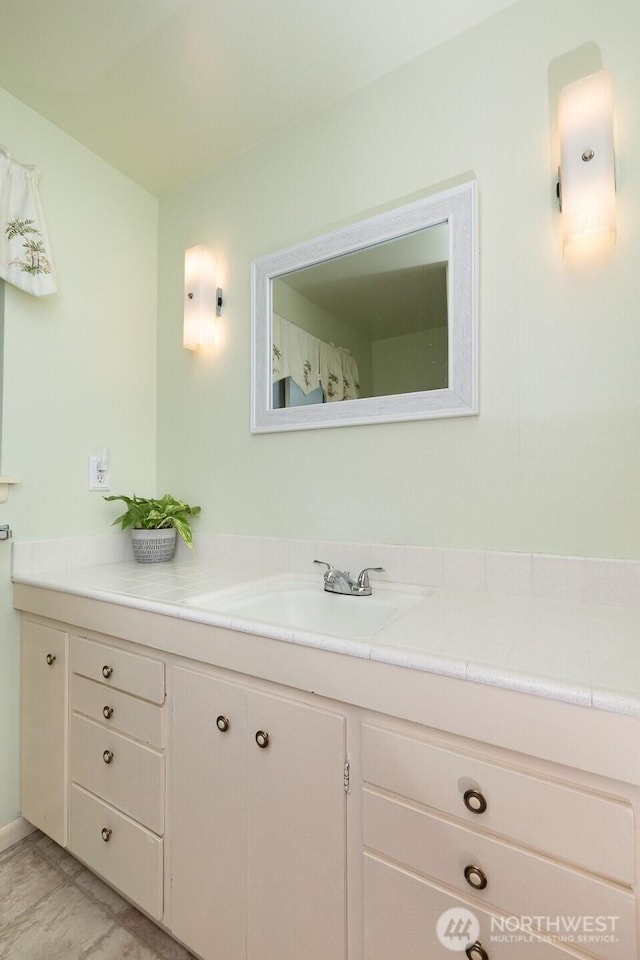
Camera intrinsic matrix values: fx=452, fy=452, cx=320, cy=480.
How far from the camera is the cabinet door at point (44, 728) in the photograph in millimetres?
1372

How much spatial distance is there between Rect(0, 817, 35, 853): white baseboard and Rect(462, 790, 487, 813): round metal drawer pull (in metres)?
1.59

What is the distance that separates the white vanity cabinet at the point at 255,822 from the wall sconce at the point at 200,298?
1.29 m

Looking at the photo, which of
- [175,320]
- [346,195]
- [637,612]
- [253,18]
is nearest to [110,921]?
[637,612]

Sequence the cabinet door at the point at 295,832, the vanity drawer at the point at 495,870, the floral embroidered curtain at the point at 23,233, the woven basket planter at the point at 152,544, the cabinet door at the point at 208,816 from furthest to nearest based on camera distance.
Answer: the woven basket planter at the point at 152,544 → the floral embroidered curtain at the point at 23,233 → the cabinet door at the point at 208,816 → the cabinet door at the point at 295,832 → the vanity drawer at the point at 495,870

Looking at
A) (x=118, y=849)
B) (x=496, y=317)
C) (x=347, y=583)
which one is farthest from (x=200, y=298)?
(x=118, y=849)

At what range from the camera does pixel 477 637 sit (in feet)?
2.83

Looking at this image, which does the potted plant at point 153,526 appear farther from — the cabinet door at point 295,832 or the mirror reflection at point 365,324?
the cabinet door at point 295,832

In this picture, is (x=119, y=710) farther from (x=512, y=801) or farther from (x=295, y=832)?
(x=512, y=801)

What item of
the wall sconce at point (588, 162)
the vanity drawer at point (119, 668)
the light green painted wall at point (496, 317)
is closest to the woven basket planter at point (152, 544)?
the light green painted wall at point (496, 317)

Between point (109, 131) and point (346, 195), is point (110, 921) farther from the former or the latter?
point (109, 131)

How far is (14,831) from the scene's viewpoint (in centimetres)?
149

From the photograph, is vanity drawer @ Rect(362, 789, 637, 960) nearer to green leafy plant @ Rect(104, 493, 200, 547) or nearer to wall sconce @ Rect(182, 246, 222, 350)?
green leafy plant @ Rect(104, 493, 200, 547)

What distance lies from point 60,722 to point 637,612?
1616 mm

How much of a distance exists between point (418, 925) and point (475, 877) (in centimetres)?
16
